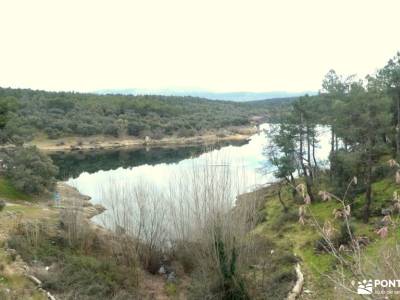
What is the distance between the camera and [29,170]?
26969 millimetres

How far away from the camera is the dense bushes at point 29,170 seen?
2675 cm

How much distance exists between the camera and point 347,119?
64.8 ft

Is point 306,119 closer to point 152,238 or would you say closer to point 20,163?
point 152,238

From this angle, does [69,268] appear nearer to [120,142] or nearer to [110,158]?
[110,158]

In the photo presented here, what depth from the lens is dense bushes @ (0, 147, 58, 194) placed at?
26.8m

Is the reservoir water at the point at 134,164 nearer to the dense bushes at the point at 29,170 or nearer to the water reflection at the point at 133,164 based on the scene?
the water reflection at the point at 133,164

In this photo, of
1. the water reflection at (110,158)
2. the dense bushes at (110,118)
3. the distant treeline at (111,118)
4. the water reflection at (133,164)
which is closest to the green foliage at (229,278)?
the water reflection at (133,164)

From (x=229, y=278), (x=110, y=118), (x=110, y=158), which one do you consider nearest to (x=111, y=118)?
(x=110, y=118)

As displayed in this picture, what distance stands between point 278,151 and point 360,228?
33.2ft

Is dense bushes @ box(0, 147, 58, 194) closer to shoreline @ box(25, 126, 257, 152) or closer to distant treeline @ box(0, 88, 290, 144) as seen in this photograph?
shoreline @ box(25, 126, 257, 152)

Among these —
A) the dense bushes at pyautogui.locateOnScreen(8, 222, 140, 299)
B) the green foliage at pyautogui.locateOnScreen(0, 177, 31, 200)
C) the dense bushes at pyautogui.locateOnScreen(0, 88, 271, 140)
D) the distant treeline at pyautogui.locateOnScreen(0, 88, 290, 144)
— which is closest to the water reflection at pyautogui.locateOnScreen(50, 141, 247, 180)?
the distant treeline at pyautogui.locateOnScreen(0, 88, 290, 144)

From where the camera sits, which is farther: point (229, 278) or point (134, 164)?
point (134, 164)

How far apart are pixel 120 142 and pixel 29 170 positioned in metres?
37.3

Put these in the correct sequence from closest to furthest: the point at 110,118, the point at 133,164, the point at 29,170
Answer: the point at 29,170 → the point at 133,164 → the point at 110,118
